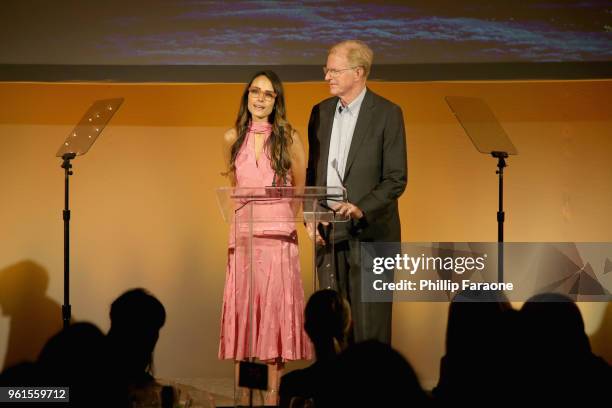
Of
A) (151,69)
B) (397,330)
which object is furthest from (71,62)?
(397,330)

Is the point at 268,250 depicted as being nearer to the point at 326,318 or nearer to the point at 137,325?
the point at 326,318

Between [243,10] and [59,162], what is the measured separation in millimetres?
1604

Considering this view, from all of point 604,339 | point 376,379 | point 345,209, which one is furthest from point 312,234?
point 604,339

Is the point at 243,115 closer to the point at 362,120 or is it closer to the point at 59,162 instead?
the point at 362,120

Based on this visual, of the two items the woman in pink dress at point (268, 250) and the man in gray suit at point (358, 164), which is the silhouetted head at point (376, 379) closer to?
the woman in pink dress at point (268, 250)

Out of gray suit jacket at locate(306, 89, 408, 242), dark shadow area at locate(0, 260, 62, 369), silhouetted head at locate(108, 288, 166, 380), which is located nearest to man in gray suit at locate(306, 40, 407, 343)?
gray suit jacket at locate(306, 89, 408, 242)

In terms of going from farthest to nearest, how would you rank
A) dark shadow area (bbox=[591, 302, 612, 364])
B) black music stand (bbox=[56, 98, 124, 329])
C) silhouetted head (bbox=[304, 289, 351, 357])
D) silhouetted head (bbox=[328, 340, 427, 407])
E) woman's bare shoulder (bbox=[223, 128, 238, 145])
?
dark shadow area (bbox=[591, 302, 612, 364])
black music stand (bbox=[56, 98, 124, 329])
woman's bare shoulder (bbox=[223, 128, 238, 145])
silhouetted head (bbox=[304, 289, 351, 357])
silhouetted head (bbox=[328, 340, 427, 407])

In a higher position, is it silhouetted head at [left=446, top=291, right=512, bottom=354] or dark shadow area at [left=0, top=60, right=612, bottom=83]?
dark shadow area at [left=0, top=60, right=612, bottom=83]

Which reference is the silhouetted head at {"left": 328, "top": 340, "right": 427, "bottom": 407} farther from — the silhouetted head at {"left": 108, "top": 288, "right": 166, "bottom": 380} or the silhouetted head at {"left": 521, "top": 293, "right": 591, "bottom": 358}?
the silhouetted head at {"left": 108, "top": 288, "right": 166, "bottom": 380}

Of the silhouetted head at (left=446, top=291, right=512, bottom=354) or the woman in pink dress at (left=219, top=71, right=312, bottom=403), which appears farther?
the woman in pink dress at (left=219, top=71, right=312, bottom=403)

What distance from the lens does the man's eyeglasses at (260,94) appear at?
4238 millimetres

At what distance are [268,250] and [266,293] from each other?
0.20 m

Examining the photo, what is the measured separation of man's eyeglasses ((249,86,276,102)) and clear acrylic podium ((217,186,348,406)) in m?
0.57

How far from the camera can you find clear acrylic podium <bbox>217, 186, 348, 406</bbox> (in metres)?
3.49
